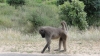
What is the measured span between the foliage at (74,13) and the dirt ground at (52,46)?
623cm

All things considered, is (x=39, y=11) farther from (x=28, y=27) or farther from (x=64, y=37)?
(x=64, y=37)

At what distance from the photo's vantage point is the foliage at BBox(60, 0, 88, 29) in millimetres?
18314

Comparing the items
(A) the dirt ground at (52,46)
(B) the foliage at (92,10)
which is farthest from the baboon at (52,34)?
(B) the foliage at (92,10)

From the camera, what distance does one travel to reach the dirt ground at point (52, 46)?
10.0 metres

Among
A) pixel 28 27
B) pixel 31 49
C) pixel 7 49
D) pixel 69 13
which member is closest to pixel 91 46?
pixel 31 49

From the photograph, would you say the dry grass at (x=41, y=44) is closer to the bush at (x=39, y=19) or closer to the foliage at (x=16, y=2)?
the bush at (x=39, y=19)

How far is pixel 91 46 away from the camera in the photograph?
11.1m

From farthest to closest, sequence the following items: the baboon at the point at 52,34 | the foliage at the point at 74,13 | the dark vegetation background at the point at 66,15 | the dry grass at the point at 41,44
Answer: the dark vegetation background at the point at 66,15 < the foliage at the point at 74,13 < the dry grass at the point at 41,44 < the baboon at the point at 52,34

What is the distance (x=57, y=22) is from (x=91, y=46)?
30.5ft

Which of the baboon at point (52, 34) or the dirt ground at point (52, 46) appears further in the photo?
the dirt ground at point (52, 46)

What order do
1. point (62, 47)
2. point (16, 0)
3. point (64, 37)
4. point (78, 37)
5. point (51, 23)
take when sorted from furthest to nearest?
point (16, 0) → point (51, 23) → point (78, 37) → point (62, 47) → point (64, 37)

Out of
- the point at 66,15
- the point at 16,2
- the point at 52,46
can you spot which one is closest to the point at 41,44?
the point at 52,46

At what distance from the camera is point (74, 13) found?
725 inches

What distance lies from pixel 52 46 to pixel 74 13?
774 centimetres
